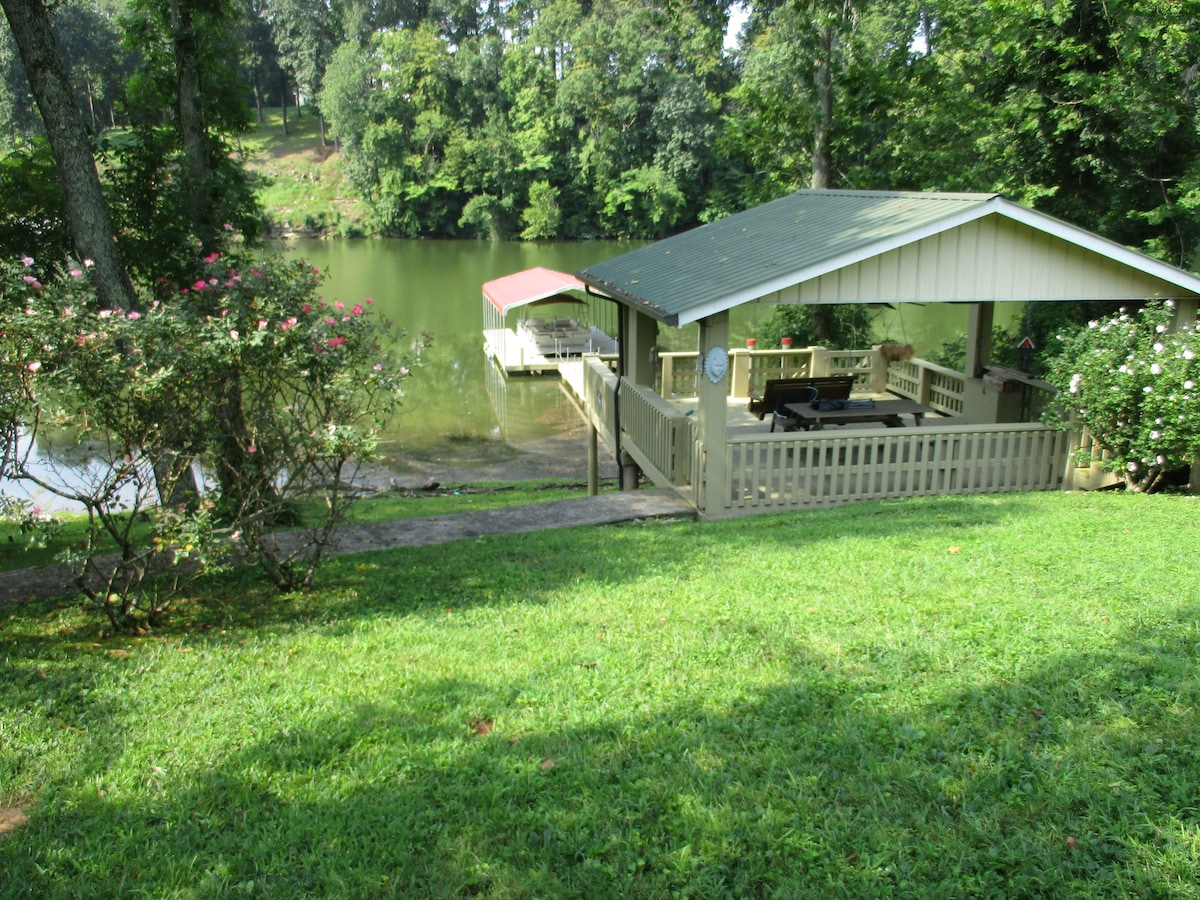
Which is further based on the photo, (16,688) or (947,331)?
(947,331)

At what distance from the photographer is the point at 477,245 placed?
219 ft

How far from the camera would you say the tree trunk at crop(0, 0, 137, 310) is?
27.6ft

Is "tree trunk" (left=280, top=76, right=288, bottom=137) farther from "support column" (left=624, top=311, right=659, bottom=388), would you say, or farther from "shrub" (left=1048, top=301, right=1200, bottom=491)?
"shrub" (left=1048, top=301, right=1200, bottom=491)

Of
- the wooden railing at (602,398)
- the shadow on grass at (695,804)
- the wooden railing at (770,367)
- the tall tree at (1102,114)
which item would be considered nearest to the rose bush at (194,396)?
the shadow on grass at (695,804)

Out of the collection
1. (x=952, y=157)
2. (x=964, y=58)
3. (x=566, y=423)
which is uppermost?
(x=964, y=58)

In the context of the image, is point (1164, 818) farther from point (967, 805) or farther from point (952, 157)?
point (952, 157)

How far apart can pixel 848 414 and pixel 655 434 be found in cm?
261

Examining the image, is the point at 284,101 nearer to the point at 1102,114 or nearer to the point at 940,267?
the point at 1102,114

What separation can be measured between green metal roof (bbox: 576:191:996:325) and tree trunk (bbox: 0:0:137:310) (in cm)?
523

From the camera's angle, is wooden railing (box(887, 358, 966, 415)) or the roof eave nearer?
the roof eave

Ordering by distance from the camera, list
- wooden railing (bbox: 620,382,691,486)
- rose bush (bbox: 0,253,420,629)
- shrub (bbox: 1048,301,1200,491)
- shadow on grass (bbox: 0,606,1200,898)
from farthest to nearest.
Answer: wooden railing (bbox: 620,382,691,486)
shrub (bbox: 1048,301,1200,491)
rose bush (bbox: 0,253,420,629)
shadow on grass (bbox: 0,606,1200,898)

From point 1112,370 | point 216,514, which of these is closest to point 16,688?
point 216,514

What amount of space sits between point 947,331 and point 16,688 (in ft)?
107

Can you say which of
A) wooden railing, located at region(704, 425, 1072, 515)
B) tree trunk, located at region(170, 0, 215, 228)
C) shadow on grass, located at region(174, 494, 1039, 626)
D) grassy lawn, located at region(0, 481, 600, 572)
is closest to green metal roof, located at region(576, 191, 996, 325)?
wooden railing, located at region(704, 425, 1072, 515)
